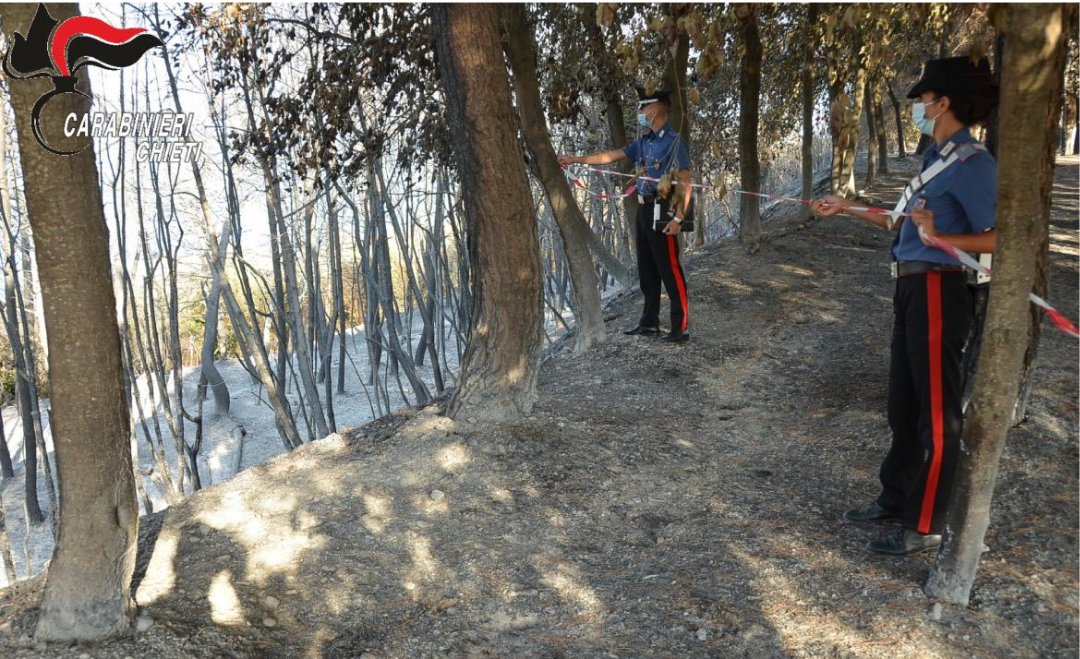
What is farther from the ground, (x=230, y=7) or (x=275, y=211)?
(x=230, y=7)

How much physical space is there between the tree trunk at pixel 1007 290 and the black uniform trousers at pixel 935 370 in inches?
7.3

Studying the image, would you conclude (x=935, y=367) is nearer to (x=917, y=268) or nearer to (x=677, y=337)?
(x=917, y=268)

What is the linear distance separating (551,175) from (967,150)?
343cm

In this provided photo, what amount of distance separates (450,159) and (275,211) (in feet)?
4.68

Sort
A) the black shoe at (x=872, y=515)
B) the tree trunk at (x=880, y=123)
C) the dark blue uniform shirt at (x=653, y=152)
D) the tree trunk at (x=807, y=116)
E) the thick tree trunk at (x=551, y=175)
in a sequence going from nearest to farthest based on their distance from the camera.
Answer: the black shoe at (x=872, y=515) → the dark blue uniform shirt at (x=653, y=152) → the thick tree trunk at (x=551, y=175) → the tree trunk at (x=807, y=116) → the tree trunk at (x=880, y=123)

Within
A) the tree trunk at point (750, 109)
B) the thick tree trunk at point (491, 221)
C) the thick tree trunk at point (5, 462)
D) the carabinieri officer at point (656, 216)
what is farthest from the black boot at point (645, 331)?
the thick tree trunk at point (5, 462)

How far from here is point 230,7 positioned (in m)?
5.07

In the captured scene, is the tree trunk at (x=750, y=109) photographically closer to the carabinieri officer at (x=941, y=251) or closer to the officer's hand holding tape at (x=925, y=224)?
the carabinieri officer at (x=941, y=251)

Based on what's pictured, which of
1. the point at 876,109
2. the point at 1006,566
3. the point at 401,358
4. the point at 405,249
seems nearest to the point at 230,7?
the point at 405,249

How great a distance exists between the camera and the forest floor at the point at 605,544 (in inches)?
109

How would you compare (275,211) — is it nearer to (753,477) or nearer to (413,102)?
(413,102)

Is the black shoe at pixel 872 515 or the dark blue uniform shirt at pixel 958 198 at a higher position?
the dark blue uniform shirt at pixel 958 198

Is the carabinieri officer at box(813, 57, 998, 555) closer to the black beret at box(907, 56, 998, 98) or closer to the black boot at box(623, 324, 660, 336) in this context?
the black beret at box(907, 56, 998, 98)

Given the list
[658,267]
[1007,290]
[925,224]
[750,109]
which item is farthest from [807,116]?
[1007,290]
